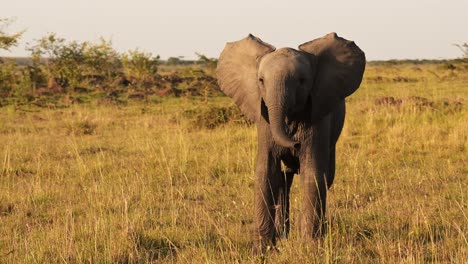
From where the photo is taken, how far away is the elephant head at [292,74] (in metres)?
3.80

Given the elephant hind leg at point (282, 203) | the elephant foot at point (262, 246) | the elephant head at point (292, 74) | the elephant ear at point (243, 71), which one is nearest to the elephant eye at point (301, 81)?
the elephant head at point (292, 74)

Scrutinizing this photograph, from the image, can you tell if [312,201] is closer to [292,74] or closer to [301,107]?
[301,107]

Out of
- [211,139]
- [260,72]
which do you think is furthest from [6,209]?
[211,139]

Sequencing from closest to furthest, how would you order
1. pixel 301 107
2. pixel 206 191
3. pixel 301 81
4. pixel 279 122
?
1. pixel 279 122
2. pixel 301 81
3. pixel 301 107
4. pixel 206 191

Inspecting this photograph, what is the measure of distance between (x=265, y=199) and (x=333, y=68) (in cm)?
102

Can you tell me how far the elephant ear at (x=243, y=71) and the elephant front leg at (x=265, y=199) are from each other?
350 millimetres

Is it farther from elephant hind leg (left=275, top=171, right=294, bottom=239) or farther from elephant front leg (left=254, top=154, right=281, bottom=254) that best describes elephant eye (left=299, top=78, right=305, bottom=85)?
elephant hind leg (left=275, top=171, right=294, bottom=239)

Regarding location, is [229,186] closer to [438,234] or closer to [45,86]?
[438,234]

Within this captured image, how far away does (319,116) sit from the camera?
4148 millimetres

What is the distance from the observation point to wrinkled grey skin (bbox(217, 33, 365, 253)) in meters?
4.13

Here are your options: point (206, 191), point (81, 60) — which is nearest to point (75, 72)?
point (81, 60)

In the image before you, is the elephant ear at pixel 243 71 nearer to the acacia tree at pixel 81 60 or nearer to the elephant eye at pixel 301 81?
the elephant eye at pixel 301 81

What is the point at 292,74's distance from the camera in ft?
12.4

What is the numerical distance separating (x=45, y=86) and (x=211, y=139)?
13.0m
